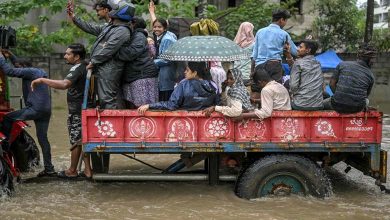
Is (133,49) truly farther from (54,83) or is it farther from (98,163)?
(98,163)

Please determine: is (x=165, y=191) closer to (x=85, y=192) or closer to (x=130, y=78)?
(x=85, y=192)

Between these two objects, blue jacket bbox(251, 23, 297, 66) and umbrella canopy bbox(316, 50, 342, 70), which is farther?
umbrella canopy bbox(316, 50, 342, 70)

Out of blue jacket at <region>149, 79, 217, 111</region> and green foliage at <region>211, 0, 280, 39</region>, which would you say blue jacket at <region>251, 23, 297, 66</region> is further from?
green foliage at <region>211, 0, 280, 39</region>

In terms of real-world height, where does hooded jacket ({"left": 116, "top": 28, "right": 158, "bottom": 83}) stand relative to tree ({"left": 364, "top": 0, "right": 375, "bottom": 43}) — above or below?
below

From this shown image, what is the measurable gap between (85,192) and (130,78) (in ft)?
5.20

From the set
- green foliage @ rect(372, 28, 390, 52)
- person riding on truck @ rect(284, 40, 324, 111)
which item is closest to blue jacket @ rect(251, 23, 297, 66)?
person riding on truck @ rect(284, 40, 324, 111)

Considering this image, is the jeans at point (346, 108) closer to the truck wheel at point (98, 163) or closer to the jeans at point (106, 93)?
the jeans at point (106, 93)

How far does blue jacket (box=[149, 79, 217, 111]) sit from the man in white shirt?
0.46m

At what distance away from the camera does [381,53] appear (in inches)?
754

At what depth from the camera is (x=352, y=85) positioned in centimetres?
642

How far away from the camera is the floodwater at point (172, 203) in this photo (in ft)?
20.0

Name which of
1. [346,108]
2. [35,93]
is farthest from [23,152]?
[346,108]

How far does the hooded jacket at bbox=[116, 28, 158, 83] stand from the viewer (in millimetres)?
6398

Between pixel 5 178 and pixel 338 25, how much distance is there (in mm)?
16133
